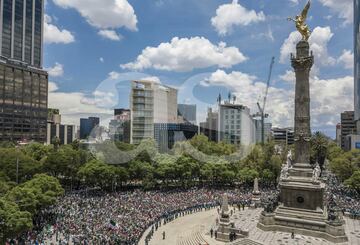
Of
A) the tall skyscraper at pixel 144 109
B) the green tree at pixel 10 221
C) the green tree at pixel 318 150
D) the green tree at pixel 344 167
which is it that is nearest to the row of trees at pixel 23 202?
the green tree at pixel 10 221

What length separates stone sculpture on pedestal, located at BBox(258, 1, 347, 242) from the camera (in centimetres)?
3416

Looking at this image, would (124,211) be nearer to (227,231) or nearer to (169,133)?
(227,231)

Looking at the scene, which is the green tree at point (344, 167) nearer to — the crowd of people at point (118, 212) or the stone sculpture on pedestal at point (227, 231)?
the crowd of people at point (118, 212)

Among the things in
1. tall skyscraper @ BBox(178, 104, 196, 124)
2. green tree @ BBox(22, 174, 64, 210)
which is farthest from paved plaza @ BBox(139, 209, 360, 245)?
tall skyscraper @ BBox(178, 104, 196, 124)

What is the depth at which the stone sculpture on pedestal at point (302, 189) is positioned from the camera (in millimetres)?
34156

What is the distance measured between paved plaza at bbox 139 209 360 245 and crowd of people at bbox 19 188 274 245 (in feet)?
6.64

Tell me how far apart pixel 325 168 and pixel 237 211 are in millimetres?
57735

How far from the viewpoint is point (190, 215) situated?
154ft

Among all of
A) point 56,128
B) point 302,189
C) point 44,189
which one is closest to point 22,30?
point 56,128

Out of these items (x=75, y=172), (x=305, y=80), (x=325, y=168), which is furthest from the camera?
(x=325, y=168)

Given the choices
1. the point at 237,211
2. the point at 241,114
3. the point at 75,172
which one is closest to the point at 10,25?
the point at 241,114

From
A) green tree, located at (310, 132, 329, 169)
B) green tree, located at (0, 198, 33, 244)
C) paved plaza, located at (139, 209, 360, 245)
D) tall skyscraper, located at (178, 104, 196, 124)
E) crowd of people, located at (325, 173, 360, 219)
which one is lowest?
paved plaza, located at (139, 209, 360, 245)

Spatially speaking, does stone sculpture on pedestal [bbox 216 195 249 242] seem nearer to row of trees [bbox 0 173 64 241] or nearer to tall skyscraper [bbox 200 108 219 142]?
row of trees [bbox 0 173 64 241]

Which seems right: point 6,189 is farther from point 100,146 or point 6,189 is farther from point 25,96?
point 25,96
